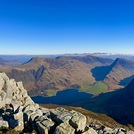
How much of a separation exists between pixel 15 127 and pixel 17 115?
11.0 feet

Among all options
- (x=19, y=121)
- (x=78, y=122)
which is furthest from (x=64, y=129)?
(x=19, y=121)

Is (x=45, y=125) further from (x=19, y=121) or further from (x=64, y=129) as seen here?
(x=19, y=121)

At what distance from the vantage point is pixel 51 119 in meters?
45.6

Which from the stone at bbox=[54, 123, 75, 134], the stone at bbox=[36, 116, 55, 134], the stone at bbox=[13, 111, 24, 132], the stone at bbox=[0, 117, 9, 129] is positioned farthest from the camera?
the stone at bbox=[0, 117, 9, 129]

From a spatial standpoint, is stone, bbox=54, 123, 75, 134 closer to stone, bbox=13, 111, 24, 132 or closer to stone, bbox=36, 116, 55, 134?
stone, bbox=36, 116, 55, 134

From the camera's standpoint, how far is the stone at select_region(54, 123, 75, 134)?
3981cm

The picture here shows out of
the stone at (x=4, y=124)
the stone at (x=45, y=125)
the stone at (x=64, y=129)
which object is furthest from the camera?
the stone at (x=4, y=124)

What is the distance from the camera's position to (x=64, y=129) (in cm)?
4044

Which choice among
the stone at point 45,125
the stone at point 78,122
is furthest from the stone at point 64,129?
the stone at point 45,125

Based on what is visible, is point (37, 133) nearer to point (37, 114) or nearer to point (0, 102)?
point (37, 114)

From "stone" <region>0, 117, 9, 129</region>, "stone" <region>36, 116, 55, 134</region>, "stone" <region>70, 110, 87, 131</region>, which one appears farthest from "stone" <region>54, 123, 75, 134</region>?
"stone" <region>0, 117, 9, 129</region>

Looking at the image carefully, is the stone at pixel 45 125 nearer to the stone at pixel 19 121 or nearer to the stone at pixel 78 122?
the stone at pixel 19 121

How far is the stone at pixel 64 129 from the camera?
131ft

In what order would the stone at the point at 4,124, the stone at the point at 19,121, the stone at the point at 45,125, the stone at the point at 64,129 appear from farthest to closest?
the stone at the point at 4,124 < the stone at the point at 19,121 < the stone at the point at 45,125 < the stone at the point at 64,129
